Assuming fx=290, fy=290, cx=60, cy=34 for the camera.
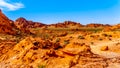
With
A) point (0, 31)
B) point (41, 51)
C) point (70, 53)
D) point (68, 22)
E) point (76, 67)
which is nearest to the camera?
point (76, 67)

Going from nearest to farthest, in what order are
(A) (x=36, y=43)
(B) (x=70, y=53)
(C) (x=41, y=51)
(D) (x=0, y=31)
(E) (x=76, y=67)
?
(E) (x=76, y=67) → (B) (x=70, y=53) → (C) (x=41, y=51) → (A) (x=36, y=43) → (D) (x=0, y=31)

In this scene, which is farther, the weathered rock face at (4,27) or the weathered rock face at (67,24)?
the weathered rock face at (67,24)

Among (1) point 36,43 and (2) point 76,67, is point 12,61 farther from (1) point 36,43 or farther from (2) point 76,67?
(2) point 76,67

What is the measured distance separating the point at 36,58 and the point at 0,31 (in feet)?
85.5

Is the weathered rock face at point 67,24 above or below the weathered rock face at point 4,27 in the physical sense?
below

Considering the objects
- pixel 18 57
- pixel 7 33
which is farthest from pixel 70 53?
pixel 7 33

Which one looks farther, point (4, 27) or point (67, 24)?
point (67, 24)

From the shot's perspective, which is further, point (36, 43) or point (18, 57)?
point (36, 43)

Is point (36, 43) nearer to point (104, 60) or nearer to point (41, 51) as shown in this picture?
point (41, 51)

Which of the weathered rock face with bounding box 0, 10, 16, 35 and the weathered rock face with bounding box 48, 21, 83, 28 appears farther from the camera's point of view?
the weathered rock face with bounding box 48, 21, 83, 28

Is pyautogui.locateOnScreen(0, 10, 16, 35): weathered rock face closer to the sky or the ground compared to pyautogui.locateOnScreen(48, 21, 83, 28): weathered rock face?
closer to the sky

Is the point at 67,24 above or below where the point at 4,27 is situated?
below

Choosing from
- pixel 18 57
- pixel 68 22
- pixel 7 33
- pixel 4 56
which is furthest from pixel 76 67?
pixel 68 22

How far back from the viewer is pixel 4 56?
789 inches
